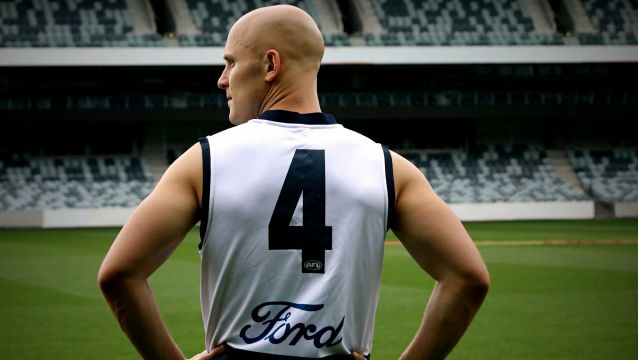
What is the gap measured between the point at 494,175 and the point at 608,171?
5.78 meters

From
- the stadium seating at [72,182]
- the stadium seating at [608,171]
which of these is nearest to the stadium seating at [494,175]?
the stadium seating at [608,171]

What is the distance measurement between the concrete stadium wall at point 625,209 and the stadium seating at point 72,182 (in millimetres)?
19924

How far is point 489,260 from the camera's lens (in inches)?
848

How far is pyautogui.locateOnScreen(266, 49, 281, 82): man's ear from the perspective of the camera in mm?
2418

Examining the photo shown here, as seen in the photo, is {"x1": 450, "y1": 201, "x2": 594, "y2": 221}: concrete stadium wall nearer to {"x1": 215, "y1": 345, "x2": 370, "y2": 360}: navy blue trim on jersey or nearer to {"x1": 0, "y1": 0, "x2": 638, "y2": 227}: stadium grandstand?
{"x1": 0, "y1": 0, "x2": 638, "y2": 227}: stadium grandstand

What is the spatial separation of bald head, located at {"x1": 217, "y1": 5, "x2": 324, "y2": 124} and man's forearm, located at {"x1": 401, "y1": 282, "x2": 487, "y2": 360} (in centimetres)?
55

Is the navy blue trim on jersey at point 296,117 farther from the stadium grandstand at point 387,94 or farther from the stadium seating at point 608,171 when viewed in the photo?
the stadium seating at point 608,171

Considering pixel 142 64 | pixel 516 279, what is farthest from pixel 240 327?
pixel 142 64

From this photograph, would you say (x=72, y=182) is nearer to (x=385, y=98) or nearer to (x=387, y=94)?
(x=385, y=98)

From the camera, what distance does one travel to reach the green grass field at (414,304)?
1061cm

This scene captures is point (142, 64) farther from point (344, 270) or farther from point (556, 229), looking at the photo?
point (344, 270)

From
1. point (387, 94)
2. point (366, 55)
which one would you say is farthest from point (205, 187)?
point (387, 94)

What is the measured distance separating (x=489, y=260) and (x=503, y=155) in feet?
89.1

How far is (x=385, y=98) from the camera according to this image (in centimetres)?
4631
